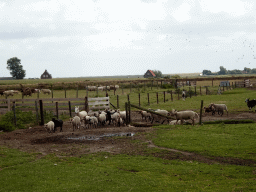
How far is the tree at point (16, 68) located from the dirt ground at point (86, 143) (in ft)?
416

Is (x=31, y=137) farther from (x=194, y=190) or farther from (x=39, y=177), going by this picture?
(x=194, y=190)

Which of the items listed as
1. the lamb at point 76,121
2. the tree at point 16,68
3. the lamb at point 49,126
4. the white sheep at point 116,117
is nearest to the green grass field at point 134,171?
the lamb at point 49,126

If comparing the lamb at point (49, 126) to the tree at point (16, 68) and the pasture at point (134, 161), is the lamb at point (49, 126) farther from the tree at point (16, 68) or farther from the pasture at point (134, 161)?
the tree at point (16, 68)

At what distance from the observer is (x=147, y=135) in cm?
1547

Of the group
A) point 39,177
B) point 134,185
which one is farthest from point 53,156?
point 134,185

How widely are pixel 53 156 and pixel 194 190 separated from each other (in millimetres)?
6548

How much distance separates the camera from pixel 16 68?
444 ft

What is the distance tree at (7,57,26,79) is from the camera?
437ft

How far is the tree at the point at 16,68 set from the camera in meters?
133

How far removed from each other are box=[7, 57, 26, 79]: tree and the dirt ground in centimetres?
12692

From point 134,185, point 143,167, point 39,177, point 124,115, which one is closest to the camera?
point 134,185

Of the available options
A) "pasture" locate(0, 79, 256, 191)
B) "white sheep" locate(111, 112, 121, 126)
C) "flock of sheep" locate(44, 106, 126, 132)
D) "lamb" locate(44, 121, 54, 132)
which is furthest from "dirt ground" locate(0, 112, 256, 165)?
"white sheep" locate(111, 112, 121, 126)

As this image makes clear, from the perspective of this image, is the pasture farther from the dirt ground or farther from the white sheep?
the white sheep

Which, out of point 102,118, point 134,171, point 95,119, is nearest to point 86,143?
point 95,119
